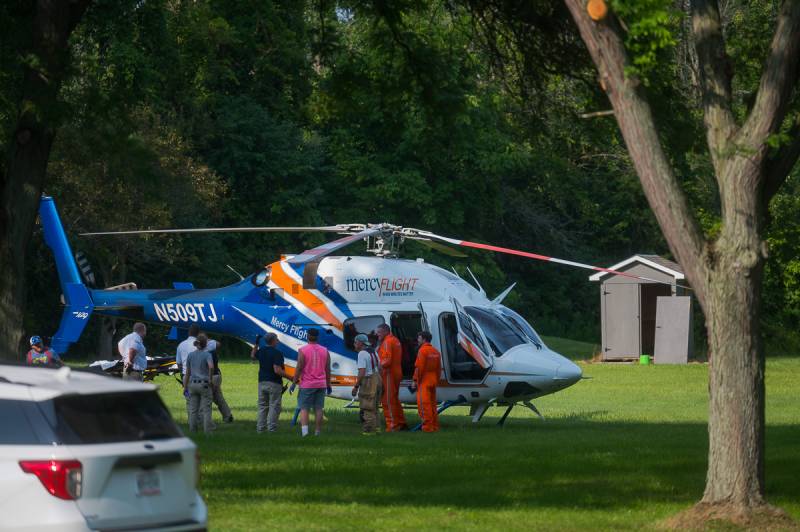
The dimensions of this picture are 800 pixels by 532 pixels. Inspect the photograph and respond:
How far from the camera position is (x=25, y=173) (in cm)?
→ 1484

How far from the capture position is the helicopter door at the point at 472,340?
21.3 metres

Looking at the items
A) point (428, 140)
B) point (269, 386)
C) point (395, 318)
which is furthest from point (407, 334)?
point (428, 140)

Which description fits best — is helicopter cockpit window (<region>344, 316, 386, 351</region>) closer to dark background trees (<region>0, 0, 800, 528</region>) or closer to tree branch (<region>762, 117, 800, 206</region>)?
dark background trees (<region>0, 0, 800, 528</region>)

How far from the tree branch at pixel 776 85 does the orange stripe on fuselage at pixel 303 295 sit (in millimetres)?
11799

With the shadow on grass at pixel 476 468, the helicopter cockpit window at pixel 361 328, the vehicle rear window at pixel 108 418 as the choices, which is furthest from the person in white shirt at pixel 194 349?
the vehicle rear window at pixel 108 418

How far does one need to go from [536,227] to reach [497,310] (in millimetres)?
37191

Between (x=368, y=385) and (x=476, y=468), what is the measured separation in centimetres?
573

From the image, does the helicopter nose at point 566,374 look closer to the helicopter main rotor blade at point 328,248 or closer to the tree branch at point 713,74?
the helicopter main rotor blade at point 328,248

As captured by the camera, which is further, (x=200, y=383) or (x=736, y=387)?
(x=200, y=383)

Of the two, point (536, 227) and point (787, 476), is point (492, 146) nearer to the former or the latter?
point (536, 227)

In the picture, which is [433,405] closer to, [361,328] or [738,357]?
[361,328]

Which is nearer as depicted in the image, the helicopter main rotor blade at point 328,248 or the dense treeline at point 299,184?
the helicopter main rotor blade at point 328,248

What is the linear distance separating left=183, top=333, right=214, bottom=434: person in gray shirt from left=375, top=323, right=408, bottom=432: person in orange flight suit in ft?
9.31

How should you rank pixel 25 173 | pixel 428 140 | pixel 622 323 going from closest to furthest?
pixel 25 173 < pixel 428 140 < pixel 622 323
